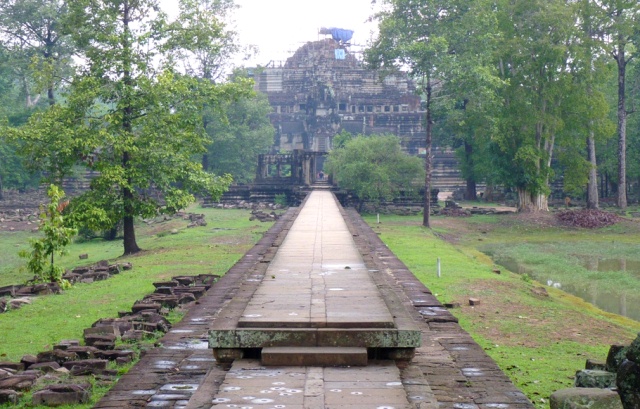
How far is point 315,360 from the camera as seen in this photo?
514 centimetres

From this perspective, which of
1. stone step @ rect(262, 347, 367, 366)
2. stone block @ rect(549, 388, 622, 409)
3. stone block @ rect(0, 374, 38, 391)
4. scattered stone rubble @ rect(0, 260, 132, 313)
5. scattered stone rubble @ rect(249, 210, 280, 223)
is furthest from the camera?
scattered stone rubble @ rect(249, 210, 280, 223)

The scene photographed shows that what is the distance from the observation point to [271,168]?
46594 mm

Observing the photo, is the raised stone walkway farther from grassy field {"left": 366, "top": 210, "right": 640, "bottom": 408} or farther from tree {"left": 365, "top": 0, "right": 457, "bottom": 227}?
tree {"left": 365, "top": 0, "right": 457, "bottom": 227}

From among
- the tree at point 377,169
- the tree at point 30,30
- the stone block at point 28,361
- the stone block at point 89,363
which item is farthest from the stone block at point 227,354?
the tree at point 30,30

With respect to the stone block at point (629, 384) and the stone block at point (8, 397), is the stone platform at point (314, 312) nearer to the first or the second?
the stone block at point (629, 384)

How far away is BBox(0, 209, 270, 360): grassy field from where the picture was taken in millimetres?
9671

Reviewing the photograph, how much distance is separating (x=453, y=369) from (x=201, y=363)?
78.8 inches

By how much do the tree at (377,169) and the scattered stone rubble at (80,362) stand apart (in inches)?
840

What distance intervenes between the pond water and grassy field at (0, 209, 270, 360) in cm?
708

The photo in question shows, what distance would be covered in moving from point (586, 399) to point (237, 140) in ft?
128

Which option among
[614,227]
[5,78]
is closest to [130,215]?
[614,227]

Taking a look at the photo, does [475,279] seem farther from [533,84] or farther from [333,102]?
[333,102]

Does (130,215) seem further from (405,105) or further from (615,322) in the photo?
(405,105)

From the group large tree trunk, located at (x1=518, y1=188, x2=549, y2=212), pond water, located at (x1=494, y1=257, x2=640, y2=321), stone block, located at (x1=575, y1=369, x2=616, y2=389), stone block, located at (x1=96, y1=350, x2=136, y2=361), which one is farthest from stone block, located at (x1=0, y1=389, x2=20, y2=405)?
large tree trunk, located at (x1=518, y1=188, x2=549, y2=212)
